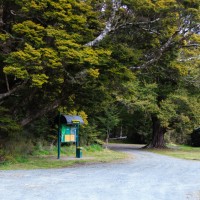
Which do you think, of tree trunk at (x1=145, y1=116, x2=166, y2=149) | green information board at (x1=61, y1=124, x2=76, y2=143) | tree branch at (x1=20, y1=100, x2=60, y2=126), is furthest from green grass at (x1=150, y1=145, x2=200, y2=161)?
tree branch at (x1=20, y1=100, x2=60, y2=126)

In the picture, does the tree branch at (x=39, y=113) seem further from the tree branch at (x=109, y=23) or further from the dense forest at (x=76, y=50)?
the tree branch at (x=109, y=23)

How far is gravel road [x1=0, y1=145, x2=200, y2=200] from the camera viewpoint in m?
8.61

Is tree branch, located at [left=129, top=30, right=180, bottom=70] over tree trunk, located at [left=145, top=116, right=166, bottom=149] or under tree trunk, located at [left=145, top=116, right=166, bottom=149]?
over

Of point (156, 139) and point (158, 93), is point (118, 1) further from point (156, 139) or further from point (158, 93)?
point (156, 139)

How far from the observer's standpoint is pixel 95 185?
33.4 ft

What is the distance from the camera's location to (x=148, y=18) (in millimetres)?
17672

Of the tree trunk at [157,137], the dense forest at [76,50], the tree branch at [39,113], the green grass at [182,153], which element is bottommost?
the green grass at [182,153]

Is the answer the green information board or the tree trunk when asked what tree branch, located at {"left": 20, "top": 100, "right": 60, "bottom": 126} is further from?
the tree trunk

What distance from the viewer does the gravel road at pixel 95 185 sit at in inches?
339

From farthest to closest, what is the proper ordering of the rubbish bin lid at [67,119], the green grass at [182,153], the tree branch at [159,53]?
the green grass at [182,153], the rubbish bin lid at [67,119], the tree branch at [159,53]

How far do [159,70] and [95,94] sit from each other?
5.83 meters

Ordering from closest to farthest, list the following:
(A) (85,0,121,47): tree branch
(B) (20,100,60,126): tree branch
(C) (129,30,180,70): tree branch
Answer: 1. (A) (85,0,121,47): tree branch
2. (B) (20,100,60,126): tree branch
3. (C) (129,30,180,70): tree branch

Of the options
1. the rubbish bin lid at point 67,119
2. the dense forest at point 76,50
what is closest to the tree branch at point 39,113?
the dense forest at point 76,50

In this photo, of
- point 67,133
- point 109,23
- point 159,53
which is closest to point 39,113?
point 67,133
